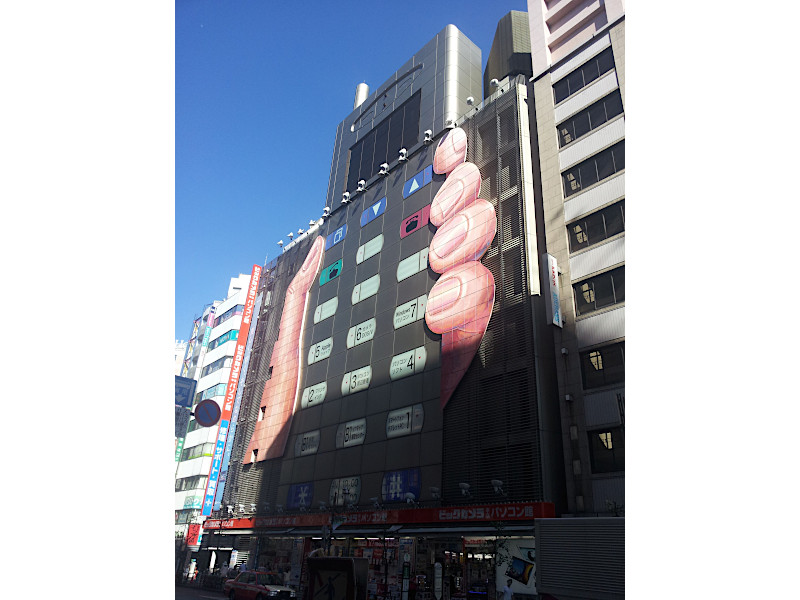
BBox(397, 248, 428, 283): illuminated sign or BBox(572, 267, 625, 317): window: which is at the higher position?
BBox(397, 248, 428, 283): illuminated sign

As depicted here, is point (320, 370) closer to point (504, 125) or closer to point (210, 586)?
point (210, 586)

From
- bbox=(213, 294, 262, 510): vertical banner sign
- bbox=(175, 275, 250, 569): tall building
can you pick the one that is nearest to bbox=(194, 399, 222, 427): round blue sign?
bbox=(213, 294, 262, 510): vertical banner sign

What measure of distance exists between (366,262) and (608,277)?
2080cm

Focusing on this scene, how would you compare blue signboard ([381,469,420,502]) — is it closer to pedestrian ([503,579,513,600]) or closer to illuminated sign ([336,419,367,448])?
illuminated sign ([336,419,367,448])

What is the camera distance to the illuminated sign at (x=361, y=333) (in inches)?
1529

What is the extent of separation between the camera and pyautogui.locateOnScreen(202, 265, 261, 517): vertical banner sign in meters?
52.5

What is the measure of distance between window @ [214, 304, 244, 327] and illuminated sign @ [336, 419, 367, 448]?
38.7m

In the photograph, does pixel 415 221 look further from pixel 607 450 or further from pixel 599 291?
pixel 607 450

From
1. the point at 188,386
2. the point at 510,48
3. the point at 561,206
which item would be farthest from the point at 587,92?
the point at 188,386

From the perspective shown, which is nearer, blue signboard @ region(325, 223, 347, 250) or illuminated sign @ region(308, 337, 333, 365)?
illuminated sign @ region(308, 337, 333, 365)

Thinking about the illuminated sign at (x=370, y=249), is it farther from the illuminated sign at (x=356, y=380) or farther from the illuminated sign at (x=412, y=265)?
the illuminated sign at (x=356, y=380)

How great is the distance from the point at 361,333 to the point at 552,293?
16327 mm

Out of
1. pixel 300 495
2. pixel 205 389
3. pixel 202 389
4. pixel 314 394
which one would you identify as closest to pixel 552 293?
pixel 314 394

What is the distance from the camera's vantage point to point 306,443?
133 feet
